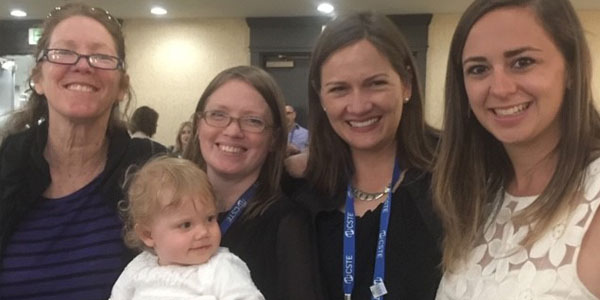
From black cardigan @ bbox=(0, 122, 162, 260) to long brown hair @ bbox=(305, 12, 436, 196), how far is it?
23.1 inches

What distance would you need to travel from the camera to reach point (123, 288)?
1.82 meters

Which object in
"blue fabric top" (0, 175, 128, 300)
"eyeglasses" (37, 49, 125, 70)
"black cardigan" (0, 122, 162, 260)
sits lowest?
"blue fabric top" (0, 175, 128, 300)

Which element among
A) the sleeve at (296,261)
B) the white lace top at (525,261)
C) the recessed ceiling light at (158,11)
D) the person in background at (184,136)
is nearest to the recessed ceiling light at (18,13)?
the recessed ceiling light at (158,11)

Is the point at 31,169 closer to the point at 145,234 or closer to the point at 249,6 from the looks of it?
the point at 145,234

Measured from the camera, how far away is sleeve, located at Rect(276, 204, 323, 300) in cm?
176

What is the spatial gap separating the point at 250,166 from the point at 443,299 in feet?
2.42

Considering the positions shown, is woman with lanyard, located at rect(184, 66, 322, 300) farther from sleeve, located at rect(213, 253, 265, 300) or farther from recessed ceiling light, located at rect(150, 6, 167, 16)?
recessed ceiling light, located at rect(150, 6, 167, 16)

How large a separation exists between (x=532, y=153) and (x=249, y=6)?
23.1ft

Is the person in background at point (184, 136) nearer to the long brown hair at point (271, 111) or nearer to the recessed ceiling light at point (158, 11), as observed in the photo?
the long brown hair at point (271, 111)

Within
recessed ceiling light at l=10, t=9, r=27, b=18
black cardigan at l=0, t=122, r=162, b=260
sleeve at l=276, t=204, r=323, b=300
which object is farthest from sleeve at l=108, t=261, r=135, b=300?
recessed ceiling light at l=10, t=9, r=27, b=18

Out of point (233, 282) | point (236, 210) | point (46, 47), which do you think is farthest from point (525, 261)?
point (46, 47)

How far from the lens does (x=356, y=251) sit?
188 centimetres

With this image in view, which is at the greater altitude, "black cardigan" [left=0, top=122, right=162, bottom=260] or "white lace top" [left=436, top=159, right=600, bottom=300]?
"black cardigan" [left=0, top=122, right=162, bottom=260]

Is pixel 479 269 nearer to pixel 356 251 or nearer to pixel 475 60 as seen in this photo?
pixel 356 251
